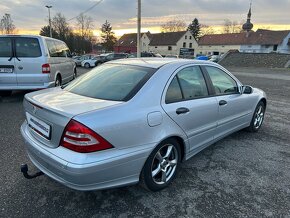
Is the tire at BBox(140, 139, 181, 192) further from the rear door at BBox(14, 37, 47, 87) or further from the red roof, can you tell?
the red roof

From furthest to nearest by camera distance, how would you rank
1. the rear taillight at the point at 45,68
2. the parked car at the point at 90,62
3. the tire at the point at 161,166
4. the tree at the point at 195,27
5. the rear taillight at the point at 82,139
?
the tree at the point at 195,27, the parked car at the point at 90,62, the rear taillight at the point at 45,68, the tire at the point at 161,166, the rear taillight at the point at 82,139

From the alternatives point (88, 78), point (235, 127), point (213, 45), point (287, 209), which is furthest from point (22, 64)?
point (213, 45)

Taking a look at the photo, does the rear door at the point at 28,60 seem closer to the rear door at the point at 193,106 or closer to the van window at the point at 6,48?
the van window at the point at 6,48

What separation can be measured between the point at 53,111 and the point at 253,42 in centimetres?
7358

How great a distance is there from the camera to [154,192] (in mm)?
2932

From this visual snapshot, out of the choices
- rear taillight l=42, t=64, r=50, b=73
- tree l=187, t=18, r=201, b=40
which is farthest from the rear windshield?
tree l=187, t=18, r=201, b=40

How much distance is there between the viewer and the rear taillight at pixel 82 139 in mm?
2238

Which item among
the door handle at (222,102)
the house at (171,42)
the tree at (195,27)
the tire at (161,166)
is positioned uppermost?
the tree at (195,27)

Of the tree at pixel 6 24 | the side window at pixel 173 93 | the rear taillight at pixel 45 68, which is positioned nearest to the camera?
the side window at pixel 173 93

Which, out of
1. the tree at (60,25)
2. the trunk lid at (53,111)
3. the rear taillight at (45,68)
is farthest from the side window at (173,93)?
the tree at (60,25)

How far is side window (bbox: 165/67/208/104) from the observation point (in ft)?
9.80

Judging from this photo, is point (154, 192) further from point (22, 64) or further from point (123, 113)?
point (22, 64)

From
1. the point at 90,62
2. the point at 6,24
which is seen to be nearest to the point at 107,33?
the point at 6,24

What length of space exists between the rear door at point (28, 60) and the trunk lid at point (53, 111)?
14.0ft
